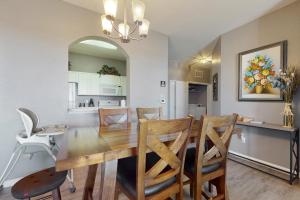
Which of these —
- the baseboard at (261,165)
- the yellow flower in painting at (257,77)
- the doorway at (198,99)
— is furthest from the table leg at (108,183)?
the doorway at (198,99)

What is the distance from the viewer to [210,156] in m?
1.36

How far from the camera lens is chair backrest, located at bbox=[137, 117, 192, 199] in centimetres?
94

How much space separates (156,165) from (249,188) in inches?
70.1

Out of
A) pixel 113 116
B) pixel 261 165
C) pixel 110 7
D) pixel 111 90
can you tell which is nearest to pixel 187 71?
pixel 111 90

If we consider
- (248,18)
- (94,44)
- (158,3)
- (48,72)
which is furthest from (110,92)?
(248,18)

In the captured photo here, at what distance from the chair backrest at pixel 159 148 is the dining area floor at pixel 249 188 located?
1.03m

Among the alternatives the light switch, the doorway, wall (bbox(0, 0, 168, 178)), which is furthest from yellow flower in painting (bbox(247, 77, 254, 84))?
the doorway

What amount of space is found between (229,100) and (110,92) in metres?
3.58

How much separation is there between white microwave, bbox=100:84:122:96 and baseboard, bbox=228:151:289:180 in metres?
3.80

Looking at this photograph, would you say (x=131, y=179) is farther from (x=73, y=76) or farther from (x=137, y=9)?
(x=73, y=76)

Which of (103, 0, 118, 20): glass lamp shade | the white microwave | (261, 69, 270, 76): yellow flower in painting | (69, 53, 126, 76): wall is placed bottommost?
the white microwave

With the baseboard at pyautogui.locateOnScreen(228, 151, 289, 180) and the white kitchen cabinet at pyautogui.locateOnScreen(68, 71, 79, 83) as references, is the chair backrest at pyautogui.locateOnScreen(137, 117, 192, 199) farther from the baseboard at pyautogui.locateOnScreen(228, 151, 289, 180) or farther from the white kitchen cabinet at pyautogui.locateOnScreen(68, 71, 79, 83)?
the white kitchen cabinet at pyautogui.locateOnScreen(68, 71, 79, 83)

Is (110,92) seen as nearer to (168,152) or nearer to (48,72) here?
(48,72)

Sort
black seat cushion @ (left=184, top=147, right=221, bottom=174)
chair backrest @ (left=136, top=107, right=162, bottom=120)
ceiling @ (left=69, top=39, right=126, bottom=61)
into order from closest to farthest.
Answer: black seat cushion @ (left=184, top=147, right=221, bottom=174)
chair backrest @ (left=136, top=107, right=162, bottom=120)
ceiling @ (left=69, top=39, right=126, bottom=61)
